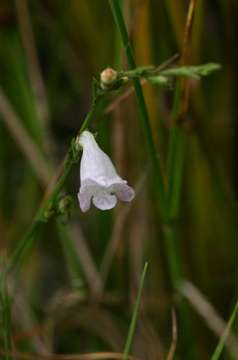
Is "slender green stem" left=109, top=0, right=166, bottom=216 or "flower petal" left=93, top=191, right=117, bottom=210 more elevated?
"slender green stem" left=109, top=0, right=166, bottom=216

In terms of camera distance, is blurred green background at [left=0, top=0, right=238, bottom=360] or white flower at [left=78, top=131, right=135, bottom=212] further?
blurred green background at [left=0, top=0, right=238, bottom=360]

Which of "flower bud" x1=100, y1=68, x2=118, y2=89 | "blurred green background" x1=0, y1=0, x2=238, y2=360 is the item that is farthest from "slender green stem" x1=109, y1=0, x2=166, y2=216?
"blurred green background" x1=0, y1=0, x2=238, y2=360

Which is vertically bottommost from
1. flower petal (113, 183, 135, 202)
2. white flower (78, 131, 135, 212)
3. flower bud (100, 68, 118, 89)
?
flower petal (113, 183, 135, 202)

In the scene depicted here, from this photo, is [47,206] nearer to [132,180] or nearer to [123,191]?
[123,191]

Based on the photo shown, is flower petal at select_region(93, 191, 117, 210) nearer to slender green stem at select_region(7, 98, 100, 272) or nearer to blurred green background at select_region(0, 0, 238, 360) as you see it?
slender green stem at select_region(7, 98, 100, 272)

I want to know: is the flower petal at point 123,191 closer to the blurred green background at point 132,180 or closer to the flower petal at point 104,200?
the flower petal at point 104,200

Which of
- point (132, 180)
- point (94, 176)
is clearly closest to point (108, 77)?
point (94, 176)
